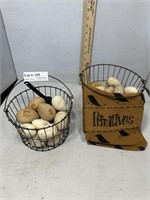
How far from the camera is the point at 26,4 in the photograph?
66cm

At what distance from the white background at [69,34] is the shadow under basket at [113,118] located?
0.76 ft

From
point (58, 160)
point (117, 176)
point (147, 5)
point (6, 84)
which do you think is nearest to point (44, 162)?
point (58, 160)

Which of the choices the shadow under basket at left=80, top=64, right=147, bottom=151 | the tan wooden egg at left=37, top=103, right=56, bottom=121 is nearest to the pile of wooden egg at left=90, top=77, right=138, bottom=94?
the shadow under basket at left=80, top=64, right=147, bottom=151

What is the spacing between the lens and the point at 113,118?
529 mm

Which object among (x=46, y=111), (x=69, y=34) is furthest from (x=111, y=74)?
(x=46, y=111)

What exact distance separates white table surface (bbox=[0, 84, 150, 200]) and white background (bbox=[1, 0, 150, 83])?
0.95 ft

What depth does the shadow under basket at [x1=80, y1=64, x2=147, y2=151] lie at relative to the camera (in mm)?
497

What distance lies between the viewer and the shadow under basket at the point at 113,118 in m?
0.50

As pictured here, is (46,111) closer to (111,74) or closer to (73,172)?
(73,172)

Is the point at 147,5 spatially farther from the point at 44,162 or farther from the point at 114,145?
the point at 44,162

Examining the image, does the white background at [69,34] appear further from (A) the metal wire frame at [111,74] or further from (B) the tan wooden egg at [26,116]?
(B) the tan wooden egg at [26,116]

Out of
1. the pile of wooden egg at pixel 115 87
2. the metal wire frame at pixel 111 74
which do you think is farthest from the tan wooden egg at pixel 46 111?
the metal wire frame at pixel 111 74

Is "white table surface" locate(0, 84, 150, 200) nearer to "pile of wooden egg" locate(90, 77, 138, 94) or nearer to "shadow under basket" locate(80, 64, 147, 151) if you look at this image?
"shadow under basket" locate(80, 64, 147, 151)

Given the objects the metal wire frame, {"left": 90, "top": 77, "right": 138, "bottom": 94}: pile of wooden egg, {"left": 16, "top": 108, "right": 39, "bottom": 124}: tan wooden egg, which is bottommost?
the metal wire frame
